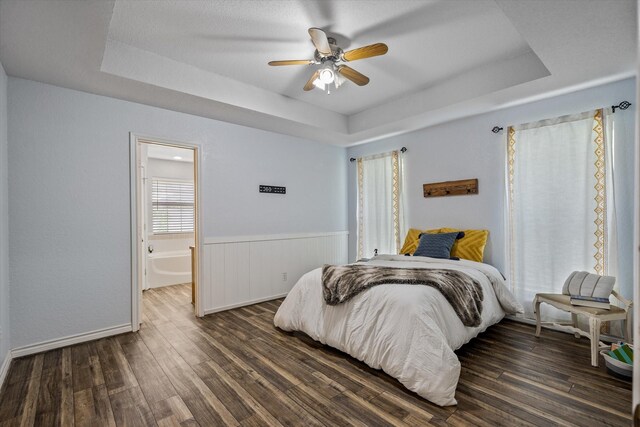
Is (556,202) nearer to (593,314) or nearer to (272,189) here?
(593,314)

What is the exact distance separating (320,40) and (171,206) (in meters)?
4.85

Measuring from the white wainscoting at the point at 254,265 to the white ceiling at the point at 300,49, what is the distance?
168cm

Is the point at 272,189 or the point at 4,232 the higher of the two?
the point at 272,189

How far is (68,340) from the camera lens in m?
2.74

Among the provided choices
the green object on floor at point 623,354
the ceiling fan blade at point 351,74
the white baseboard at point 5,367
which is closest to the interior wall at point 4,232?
the white baseboard at point 5,367

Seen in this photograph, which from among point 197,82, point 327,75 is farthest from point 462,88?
point 197,82

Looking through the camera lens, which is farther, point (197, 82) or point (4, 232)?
point (197, 82)

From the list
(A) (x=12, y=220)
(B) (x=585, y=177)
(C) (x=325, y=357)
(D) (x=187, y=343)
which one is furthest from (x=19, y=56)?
(B) (x=585, y=177)

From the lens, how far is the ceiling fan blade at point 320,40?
6.64 ft

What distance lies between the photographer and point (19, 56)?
2205mm

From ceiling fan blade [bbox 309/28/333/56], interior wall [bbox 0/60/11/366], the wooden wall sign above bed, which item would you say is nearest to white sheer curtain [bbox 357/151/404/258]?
the wooden wall sign above bed

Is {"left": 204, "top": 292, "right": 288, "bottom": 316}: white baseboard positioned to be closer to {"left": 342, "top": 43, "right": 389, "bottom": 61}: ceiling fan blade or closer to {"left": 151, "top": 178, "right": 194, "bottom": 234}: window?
{"left": 151, "top": 178, "right": 194, "bottom": 234}: window

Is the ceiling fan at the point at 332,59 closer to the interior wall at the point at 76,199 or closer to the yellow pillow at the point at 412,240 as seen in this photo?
the interior wall at the point at 76,199

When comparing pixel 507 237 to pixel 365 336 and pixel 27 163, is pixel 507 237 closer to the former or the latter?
pixel 365 336
